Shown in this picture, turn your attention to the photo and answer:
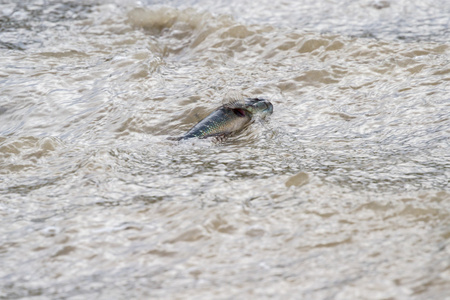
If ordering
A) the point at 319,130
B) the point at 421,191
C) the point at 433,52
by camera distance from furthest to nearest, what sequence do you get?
the point at 433,52 → the point at 319,130 → the point at 421,191

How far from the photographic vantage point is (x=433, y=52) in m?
6.11

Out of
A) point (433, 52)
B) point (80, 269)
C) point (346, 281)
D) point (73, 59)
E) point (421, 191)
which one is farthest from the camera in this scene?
point (73, 59)

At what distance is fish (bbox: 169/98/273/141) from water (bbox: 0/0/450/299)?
0.09 metres

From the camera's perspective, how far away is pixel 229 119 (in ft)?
14.9

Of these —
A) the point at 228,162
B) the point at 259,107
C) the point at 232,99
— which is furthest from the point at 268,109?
the point at 228,162

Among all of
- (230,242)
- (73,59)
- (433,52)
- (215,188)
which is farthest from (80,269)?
(433,52)

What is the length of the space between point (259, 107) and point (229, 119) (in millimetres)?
385

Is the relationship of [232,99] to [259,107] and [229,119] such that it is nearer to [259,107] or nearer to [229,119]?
[229,119]

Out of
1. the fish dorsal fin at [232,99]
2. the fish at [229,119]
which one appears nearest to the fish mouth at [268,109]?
the fish at [229,119]

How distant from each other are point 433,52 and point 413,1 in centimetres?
219

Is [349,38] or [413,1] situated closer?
[349,38]

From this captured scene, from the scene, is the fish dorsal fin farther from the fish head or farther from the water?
the water

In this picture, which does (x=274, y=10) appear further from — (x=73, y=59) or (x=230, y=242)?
(x=230, y=242)

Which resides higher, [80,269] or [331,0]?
[331,0]
